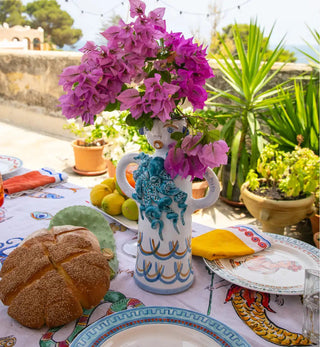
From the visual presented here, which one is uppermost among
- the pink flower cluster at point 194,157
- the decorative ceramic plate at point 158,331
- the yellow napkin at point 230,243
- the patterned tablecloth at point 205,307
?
the pink flower cluster at point 194,157

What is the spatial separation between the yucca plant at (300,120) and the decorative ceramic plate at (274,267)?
73.6 inches

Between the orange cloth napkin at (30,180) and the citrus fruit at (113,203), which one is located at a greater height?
the citrus fruit at (113,203)

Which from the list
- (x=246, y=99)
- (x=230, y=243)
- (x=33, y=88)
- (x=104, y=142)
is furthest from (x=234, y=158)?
(x=33, y=88)

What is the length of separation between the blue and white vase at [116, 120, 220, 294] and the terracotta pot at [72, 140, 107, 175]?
2695 mm

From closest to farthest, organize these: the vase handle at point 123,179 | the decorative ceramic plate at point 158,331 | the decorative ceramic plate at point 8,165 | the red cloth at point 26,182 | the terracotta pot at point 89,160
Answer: the decorative ceramic plate at point 158,331, the vase handle at point 123,179, the red cloth at point 26,182, the decorative ceramic plate at point 8,165, the terracotta pot at point 89,160

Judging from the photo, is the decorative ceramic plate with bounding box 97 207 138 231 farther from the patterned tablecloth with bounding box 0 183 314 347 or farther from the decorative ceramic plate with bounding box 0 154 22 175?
the decorative ceramic plate with bounding box 0 154 22 175

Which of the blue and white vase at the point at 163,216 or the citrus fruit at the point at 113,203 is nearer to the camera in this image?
the blue and white vase at the point at 163,216

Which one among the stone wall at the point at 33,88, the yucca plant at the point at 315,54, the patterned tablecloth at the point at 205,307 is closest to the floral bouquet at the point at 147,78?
the patterned tablecloth at the point at 205,307

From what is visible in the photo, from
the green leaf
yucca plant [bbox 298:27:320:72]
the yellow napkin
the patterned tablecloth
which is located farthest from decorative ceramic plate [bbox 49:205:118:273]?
yucca plant [bbox 298:27:320:72]

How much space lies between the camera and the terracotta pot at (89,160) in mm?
3488

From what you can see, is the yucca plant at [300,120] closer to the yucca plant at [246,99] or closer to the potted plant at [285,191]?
the yucca plant at [246,99]

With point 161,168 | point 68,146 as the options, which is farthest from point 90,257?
point 68,146

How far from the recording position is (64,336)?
69 centimetres

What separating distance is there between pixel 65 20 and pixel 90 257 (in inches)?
1173
